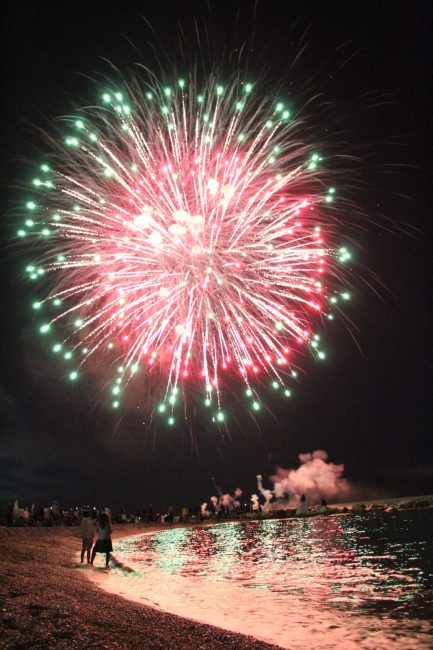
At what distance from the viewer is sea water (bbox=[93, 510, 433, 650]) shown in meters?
9.62

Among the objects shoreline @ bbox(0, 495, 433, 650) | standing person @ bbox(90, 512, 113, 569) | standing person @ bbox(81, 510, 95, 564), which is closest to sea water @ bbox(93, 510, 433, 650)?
standing person @ bbox(90, 512, 113, 569)

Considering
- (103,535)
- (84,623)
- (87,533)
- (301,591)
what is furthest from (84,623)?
(87,533)

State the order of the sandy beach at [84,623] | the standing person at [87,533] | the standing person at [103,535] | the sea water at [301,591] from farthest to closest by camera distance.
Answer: the standing person at [87,533]
the standing person at [103,535]
the sea water at [301,591]
the sandy beach at [84,623]

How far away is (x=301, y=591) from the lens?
13.7 metres

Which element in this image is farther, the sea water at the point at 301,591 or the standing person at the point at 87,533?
the standing person at the point at 87,533

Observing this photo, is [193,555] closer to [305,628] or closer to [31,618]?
[305,628]

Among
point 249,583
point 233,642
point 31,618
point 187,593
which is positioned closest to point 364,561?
point 249,583

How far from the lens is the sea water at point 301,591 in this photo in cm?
962

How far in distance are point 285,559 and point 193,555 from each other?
4634mm

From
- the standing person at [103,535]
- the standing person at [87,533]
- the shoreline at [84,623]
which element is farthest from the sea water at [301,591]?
the standing person at [87,533]

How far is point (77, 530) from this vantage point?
34594 millimetres

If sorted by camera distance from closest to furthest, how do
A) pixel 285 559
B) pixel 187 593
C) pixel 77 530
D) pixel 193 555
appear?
pixel 187 593 < pixel 285 559 < pixel 193 555 < pixel 77 530

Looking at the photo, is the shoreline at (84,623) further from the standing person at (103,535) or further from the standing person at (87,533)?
the standing person at (87,533)

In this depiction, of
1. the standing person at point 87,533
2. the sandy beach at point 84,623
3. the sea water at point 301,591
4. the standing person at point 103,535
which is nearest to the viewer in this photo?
the sandy beach at point 84,623
